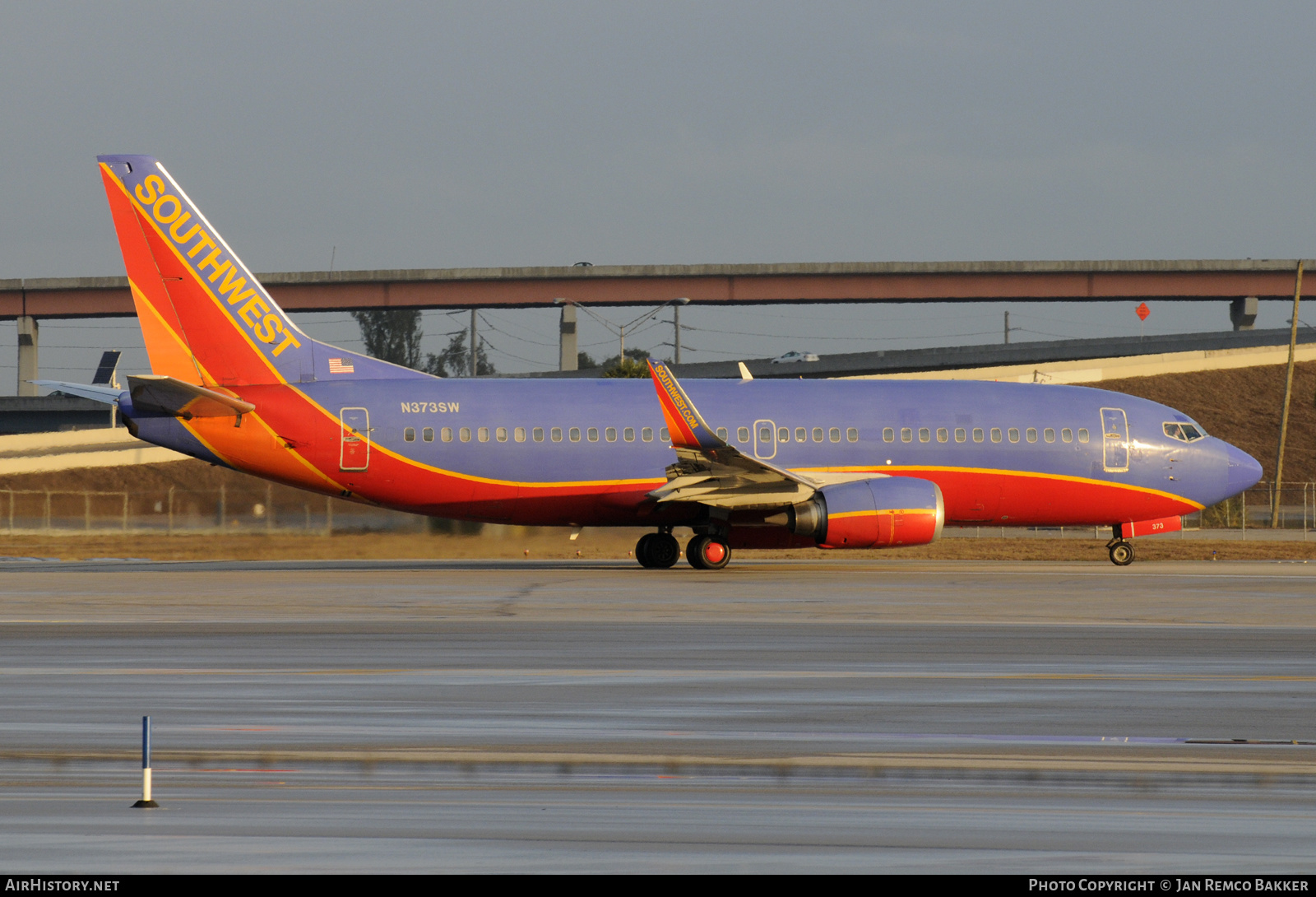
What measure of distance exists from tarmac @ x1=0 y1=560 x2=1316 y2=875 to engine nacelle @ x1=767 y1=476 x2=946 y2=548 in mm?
6427

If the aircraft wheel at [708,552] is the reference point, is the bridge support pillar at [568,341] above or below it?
above

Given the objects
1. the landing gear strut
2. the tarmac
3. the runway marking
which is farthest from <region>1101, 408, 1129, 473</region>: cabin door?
the runway marking

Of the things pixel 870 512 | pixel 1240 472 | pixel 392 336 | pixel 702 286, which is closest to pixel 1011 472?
pixel 870 512

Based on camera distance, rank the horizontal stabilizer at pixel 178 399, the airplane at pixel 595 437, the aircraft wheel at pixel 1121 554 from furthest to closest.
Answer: the aircraft wheel at pixel 1121 554, the airplane at pixel 595 437, the horizontal stabilizer at pixel 178 399

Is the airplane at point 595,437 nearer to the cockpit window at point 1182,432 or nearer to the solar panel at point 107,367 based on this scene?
the cockpit window at point 1182,432

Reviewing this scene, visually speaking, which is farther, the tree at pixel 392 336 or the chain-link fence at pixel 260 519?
the tree at pixel 392 336

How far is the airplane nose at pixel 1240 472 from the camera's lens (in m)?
35.0

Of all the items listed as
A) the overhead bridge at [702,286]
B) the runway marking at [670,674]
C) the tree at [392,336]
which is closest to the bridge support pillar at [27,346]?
the overhead bridge at [702,286]

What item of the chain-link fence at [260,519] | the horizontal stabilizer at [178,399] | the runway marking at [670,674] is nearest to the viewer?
the runway marking at [670,674]

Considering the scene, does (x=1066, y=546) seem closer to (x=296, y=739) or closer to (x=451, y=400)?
(x=451, y=400)

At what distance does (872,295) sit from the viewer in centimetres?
9931

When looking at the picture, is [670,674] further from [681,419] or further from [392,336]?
[392,336]

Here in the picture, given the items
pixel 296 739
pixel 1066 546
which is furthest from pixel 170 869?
pixel 1066 546

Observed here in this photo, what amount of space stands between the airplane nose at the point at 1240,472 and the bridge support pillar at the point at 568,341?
67.4 m
